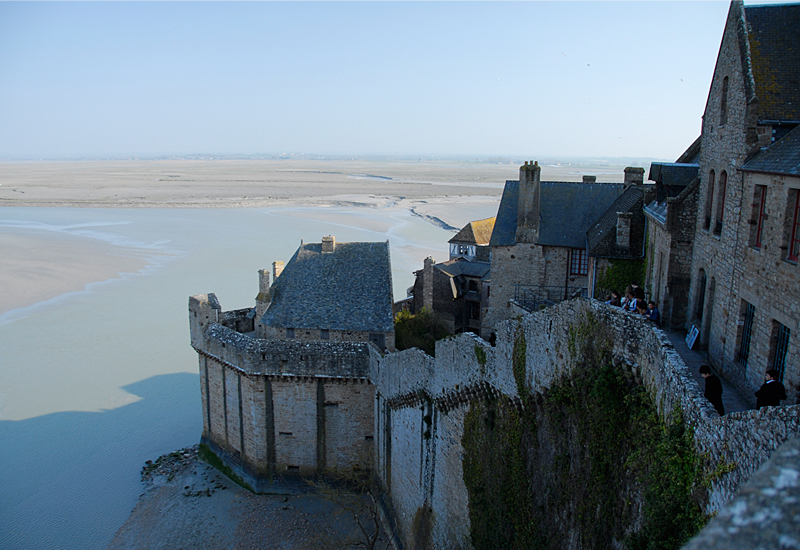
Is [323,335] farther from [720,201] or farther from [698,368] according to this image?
[720,201]

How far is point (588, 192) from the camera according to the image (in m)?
28.8

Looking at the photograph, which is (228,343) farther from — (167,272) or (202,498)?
(167,272)

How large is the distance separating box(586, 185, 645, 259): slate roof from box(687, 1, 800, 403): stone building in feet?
23.9

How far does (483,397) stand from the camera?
1544 cm

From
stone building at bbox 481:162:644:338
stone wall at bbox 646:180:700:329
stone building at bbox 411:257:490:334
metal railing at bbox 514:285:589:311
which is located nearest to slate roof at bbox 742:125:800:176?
stone wall at bbox 646:180:700:329

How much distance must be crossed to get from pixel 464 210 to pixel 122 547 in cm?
8853

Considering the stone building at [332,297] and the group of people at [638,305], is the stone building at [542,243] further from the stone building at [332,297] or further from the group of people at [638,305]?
the group of people at [638,305]

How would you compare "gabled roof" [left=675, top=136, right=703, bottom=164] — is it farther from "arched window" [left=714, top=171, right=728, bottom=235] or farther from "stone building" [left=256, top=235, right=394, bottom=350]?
"stone building" [left=256, top=235, right=394, bottom=350]

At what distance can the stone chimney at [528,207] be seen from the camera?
1083 inches

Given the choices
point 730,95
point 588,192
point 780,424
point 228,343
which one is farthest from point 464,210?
point 780,424

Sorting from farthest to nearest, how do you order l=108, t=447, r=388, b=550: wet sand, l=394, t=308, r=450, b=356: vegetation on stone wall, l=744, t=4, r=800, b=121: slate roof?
l=394, t=308, r=450, b=356: vegetation on stone wall → l=108, t=447, r=388, b=550: wet sand → l=744, t=4, r=800, b=121: slate roof

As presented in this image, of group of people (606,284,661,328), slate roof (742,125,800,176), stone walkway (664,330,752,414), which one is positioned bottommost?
stone walkway (664,330,752,414)

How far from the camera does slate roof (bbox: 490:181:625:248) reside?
27.3m

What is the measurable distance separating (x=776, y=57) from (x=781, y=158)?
11.6ft
